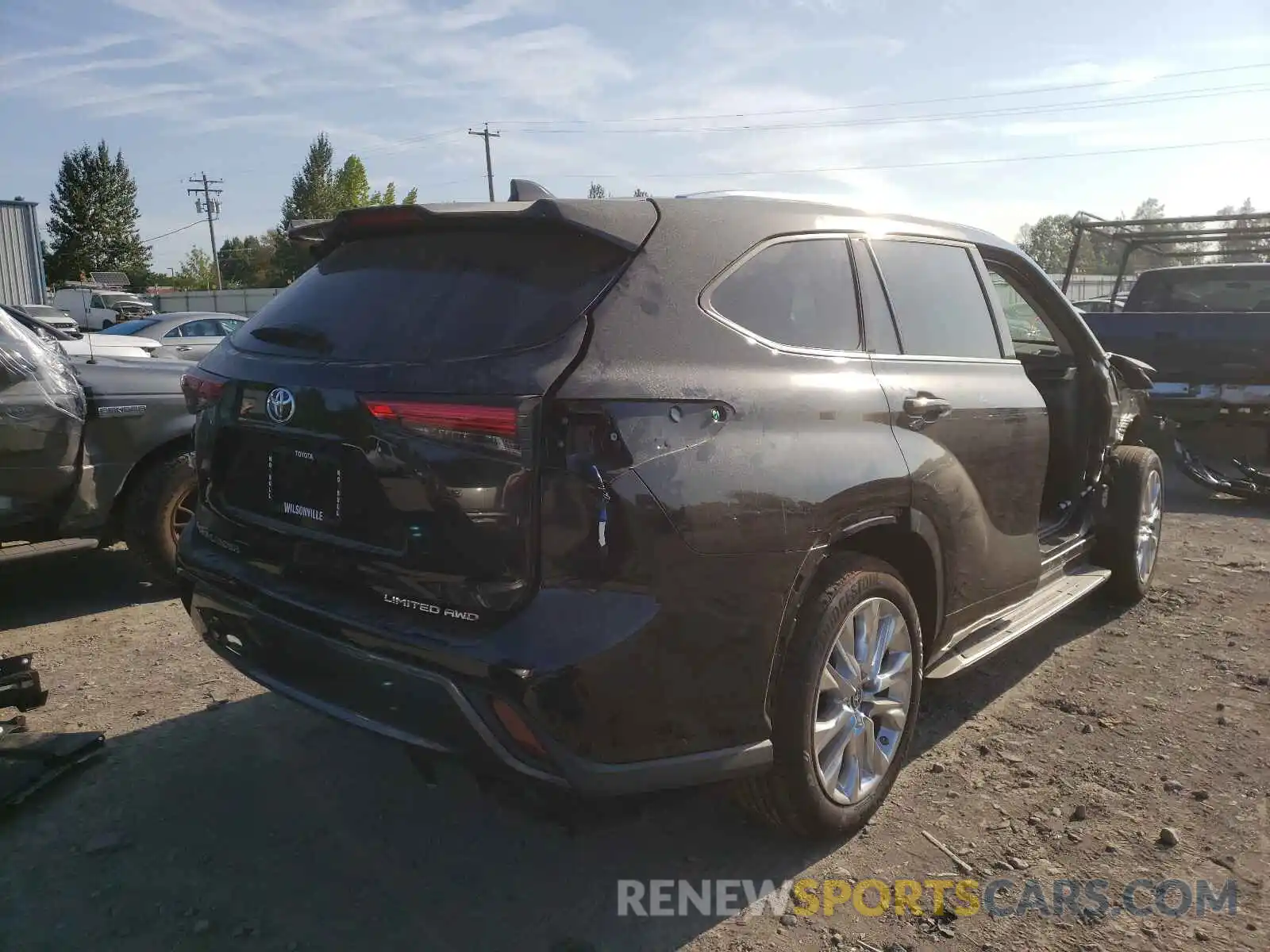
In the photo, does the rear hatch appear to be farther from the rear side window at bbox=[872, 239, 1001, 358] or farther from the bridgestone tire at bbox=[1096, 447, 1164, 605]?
the bridgestone tire at bbox=[1096, 447, 1164, 605]

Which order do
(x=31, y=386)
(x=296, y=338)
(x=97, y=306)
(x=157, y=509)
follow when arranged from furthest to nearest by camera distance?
(x=97, y=306) → (x=157, y=509) → (x=31, y=386) → (x=296, y=338)

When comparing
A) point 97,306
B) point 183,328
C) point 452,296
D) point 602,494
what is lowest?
point 183,328

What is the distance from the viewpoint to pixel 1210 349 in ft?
28.5

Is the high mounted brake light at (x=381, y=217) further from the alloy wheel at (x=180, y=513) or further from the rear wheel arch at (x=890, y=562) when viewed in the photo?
the alloy wheel at (x=180, y=513)

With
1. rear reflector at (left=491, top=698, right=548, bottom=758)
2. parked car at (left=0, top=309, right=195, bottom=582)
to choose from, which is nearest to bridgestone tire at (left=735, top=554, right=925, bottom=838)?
rear reflector at (left=491, top=698, right=548, bottom=758)

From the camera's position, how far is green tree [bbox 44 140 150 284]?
63.8 meters

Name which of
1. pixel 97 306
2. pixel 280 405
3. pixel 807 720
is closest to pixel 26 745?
pixel 280 405

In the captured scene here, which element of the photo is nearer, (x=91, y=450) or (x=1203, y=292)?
(x=91, y=450)

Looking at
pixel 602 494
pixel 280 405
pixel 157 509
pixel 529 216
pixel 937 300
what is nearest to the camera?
pixel 602 494

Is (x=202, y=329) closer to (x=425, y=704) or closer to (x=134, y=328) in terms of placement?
(x=134, y=328)

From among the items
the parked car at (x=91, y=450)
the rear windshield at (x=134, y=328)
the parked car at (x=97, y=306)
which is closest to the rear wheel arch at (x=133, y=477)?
the parked car at (x=91, y=450)

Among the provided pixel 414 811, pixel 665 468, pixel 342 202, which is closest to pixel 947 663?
pixel 665 468

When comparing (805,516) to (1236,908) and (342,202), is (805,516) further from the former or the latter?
(342,202)

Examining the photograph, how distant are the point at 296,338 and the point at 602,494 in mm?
1149
